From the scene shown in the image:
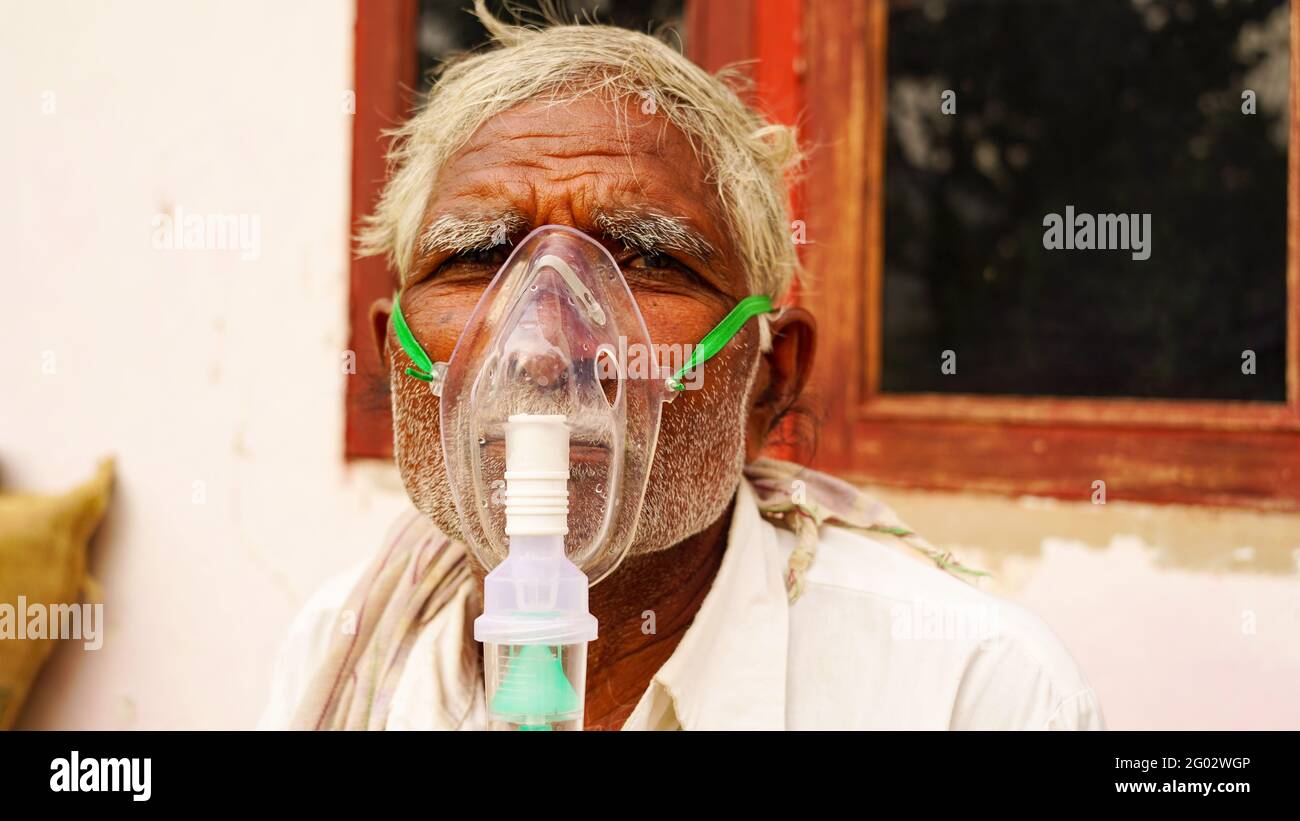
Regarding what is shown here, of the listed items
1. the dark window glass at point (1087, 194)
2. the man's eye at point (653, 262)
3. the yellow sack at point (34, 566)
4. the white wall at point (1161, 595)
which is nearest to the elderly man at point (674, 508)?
the man's eye at point (653, 262)

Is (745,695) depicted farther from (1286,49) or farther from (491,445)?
(1286,49)

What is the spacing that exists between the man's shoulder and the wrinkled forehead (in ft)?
1.72

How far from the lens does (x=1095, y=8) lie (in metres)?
2.65

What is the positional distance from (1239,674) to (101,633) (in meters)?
2.95

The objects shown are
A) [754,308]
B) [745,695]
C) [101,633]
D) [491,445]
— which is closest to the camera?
[491,445]

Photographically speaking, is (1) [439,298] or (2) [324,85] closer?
(1) [439,298]

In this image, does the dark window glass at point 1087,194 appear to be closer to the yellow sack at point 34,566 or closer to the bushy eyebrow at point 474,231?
the bushy eyebrow at point 474,231

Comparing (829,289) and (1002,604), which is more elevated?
(829,289)

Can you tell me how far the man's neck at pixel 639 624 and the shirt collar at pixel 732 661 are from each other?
53mm

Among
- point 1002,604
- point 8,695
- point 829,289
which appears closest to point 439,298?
point 1002,604

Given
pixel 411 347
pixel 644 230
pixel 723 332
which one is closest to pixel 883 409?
pixel 723 332

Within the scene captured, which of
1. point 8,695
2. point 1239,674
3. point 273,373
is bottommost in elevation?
point 8,695

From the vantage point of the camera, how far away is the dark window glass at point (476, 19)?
2979 millimetres

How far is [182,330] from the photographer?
3.27m
